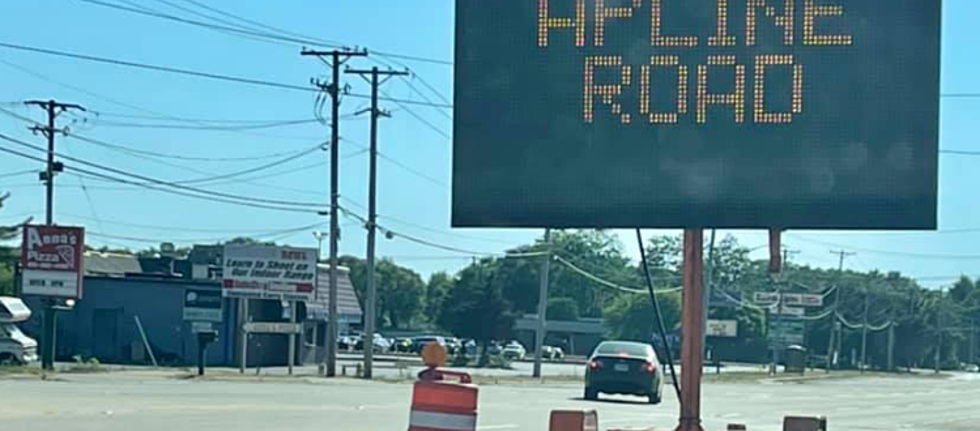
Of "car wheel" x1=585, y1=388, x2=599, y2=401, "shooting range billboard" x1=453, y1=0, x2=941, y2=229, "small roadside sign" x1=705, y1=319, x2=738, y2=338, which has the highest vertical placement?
"shooting range billboard" x1=453, y1=0, x2=941, y2=229

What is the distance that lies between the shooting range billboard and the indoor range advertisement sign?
39.3 m

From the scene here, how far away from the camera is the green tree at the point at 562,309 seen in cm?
12419

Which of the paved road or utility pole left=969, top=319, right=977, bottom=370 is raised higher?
the paved road

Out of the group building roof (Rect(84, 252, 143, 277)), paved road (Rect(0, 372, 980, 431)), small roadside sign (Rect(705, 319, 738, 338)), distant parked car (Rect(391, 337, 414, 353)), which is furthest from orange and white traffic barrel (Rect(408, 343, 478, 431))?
distant parked car (Rect(391, 337, 414, 353))

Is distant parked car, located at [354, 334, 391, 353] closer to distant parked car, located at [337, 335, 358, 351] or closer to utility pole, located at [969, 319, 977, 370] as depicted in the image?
distant parked car, located at [337, 335, 358, 351]

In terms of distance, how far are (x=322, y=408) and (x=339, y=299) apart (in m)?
43.0

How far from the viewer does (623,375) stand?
33219 millimetres

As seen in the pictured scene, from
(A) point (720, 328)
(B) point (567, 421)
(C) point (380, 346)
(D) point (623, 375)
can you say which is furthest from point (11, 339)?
(C) point (380, 346)

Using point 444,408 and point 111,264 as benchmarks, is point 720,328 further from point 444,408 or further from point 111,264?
point 444,408

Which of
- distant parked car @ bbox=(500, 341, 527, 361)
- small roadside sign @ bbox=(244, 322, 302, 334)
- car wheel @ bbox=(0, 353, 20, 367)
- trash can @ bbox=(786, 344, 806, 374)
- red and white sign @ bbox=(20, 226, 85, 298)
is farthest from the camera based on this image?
distant parked car @ bbox=(500, 341, 527, 361)

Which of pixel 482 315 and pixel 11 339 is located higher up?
pixel 482 315

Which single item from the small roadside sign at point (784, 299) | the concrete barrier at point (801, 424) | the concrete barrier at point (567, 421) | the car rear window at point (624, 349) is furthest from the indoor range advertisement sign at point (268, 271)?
the small roadside sign at point (784, 299)

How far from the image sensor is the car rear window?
33.8 metres

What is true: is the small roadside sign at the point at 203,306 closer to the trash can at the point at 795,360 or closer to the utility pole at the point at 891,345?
the trash can at the point at 795,360
